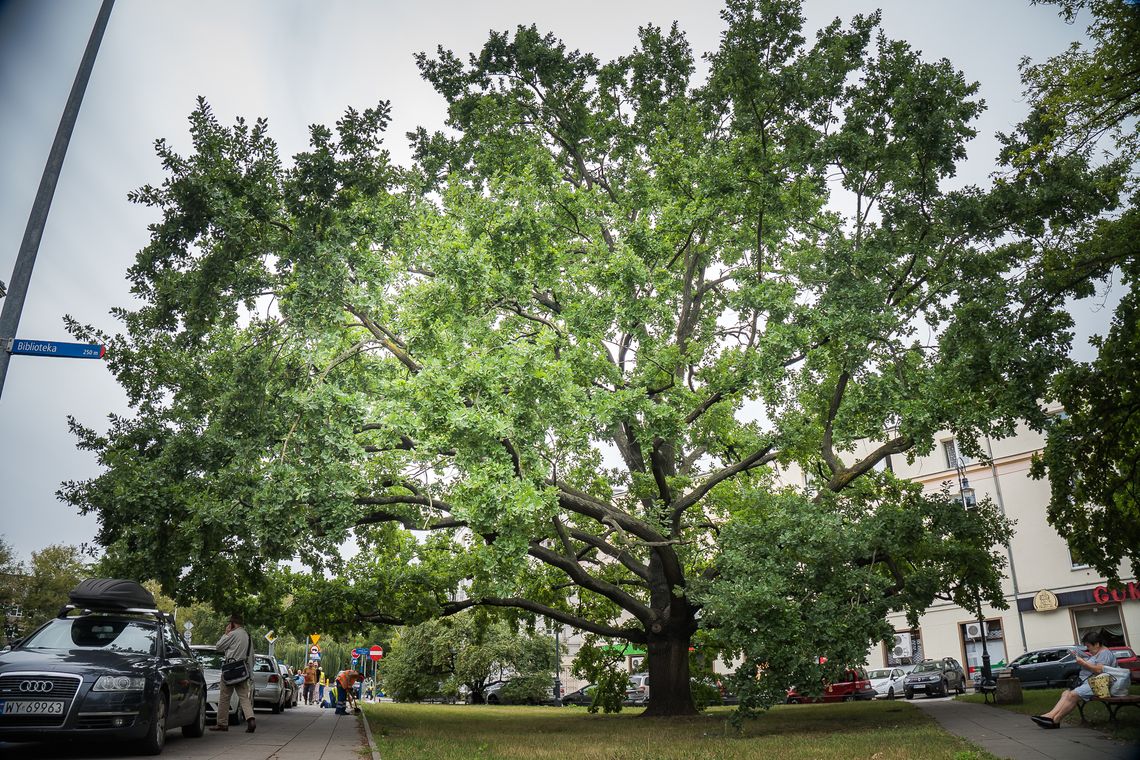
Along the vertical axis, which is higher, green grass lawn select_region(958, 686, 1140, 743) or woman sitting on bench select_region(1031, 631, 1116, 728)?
woman sitting on bench select_region(1031, 631, 1116, 728)

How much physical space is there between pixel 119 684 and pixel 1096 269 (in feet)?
48.7

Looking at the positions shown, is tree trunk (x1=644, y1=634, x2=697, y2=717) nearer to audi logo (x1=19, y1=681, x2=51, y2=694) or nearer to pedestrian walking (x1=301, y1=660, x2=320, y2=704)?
audi logo (x1=19, y1=681, x2=51, y2=694)

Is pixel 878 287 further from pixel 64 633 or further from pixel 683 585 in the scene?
pixel 64 633

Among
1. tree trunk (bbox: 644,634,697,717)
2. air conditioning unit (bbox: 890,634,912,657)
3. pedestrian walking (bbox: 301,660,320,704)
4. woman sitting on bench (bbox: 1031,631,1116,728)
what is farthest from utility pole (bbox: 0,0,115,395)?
air conditioning unit (bbox: 890,634,912,657)

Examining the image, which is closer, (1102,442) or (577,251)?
(1102,442)

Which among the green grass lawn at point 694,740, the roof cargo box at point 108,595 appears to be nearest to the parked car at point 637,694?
the green grass lawn at point 694,740

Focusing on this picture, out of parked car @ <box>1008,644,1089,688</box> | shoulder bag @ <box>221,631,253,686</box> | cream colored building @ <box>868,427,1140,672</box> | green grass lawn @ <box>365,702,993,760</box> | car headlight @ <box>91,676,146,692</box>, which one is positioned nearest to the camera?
car headlight @ <box>91,676,146,692</box>

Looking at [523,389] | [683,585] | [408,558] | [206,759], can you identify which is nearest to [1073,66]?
[523,389]

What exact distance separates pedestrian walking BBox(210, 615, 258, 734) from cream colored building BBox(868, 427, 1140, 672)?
1089 inches

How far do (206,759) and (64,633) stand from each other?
2.54 meters

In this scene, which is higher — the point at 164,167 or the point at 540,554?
the point at 164,167

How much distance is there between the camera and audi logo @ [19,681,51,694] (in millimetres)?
8141

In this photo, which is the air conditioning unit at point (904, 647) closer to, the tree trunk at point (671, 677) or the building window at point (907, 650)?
the building window at point (907, 650)

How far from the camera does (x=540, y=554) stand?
17.2 metres
